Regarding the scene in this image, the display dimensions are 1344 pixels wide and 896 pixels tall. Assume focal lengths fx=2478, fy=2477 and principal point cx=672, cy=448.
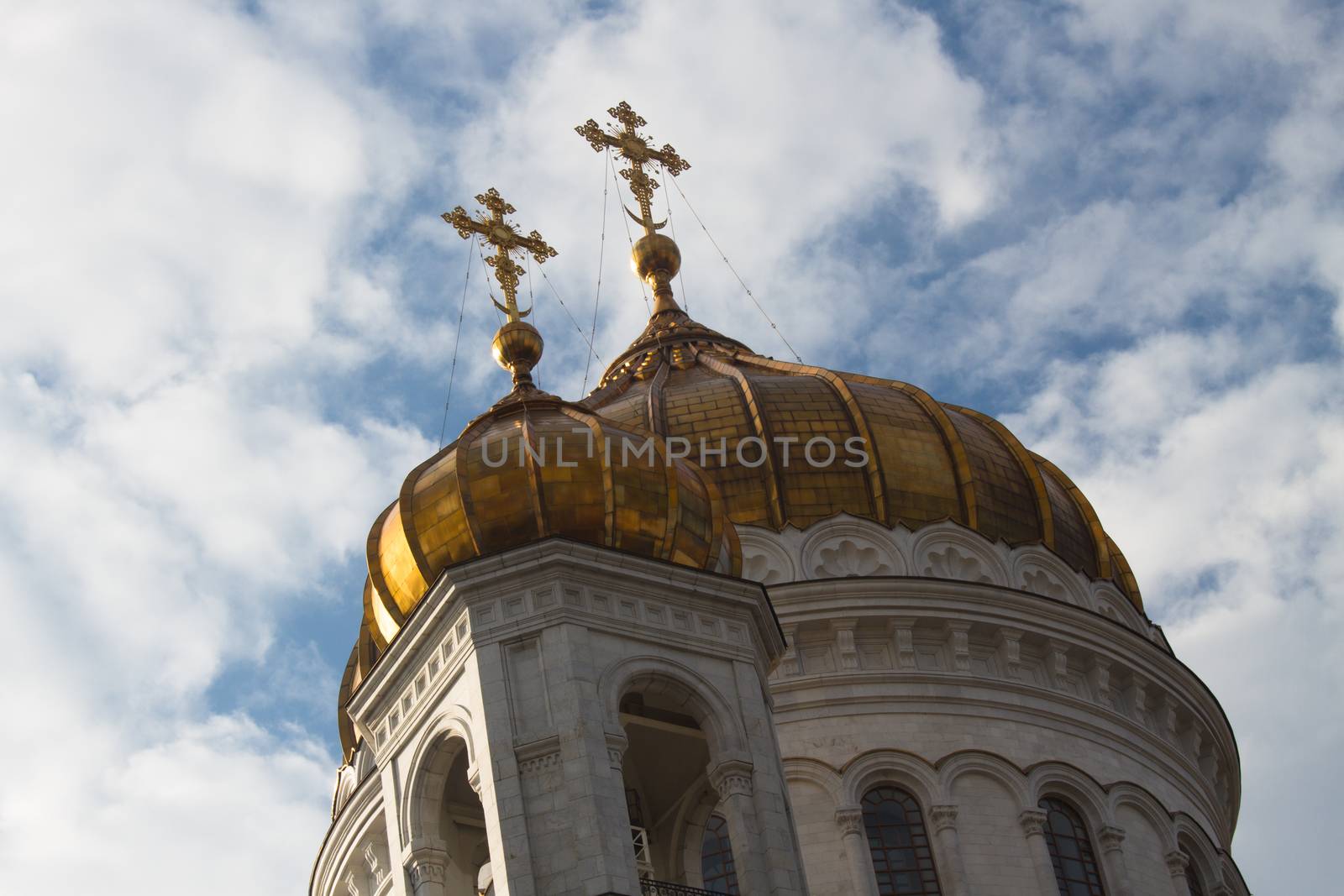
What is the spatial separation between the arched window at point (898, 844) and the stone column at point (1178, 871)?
108 inches

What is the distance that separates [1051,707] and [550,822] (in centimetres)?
835

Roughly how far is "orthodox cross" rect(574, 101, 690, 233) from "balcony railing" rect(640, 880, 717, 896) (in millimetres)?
14519

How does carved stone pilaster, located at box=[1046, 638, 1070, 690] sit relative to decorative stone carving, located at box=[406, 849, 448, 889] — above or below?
above

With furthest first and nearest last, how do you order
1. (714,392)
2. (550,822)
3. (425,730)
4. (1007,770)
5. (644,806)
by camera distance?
1. (714,392)
2. (1007,770)
3. (644,806)
4. (425,730)
5. (550,822)

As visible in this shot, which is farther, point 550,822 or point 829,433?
point 829,433

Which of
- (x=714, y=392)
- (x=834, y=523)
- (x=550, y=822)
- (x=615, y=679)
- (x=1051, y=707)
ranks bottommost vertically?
(x=550, y=822)

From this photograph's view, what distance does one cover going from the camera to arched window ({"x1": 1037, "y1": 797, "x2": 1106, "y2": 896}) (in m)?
23.8

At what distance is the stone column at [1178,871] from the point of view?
24.5 metres

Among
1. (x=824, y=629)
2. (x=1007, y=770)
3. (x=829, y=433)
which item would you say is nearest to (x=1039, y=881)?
(x=1007, y=770)

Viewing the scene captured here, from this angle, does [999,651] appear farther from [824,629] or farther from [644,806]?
[644,806]

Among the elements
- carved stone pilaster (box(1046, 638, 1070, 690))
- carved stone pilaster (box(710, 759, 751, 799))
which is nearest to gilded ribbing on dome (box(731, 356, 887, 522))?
carved stone pilaster (box(1046, 638, 1070, 690))

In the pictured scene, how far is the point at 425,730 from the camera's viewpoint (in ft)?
64.8

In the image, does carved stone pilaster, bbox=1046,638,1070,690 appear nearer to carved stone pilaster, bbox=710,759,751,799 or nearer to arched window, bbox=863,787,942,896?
arched window, bbox=863,787,942,896

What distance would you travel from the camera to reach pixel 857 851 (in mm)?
23219
